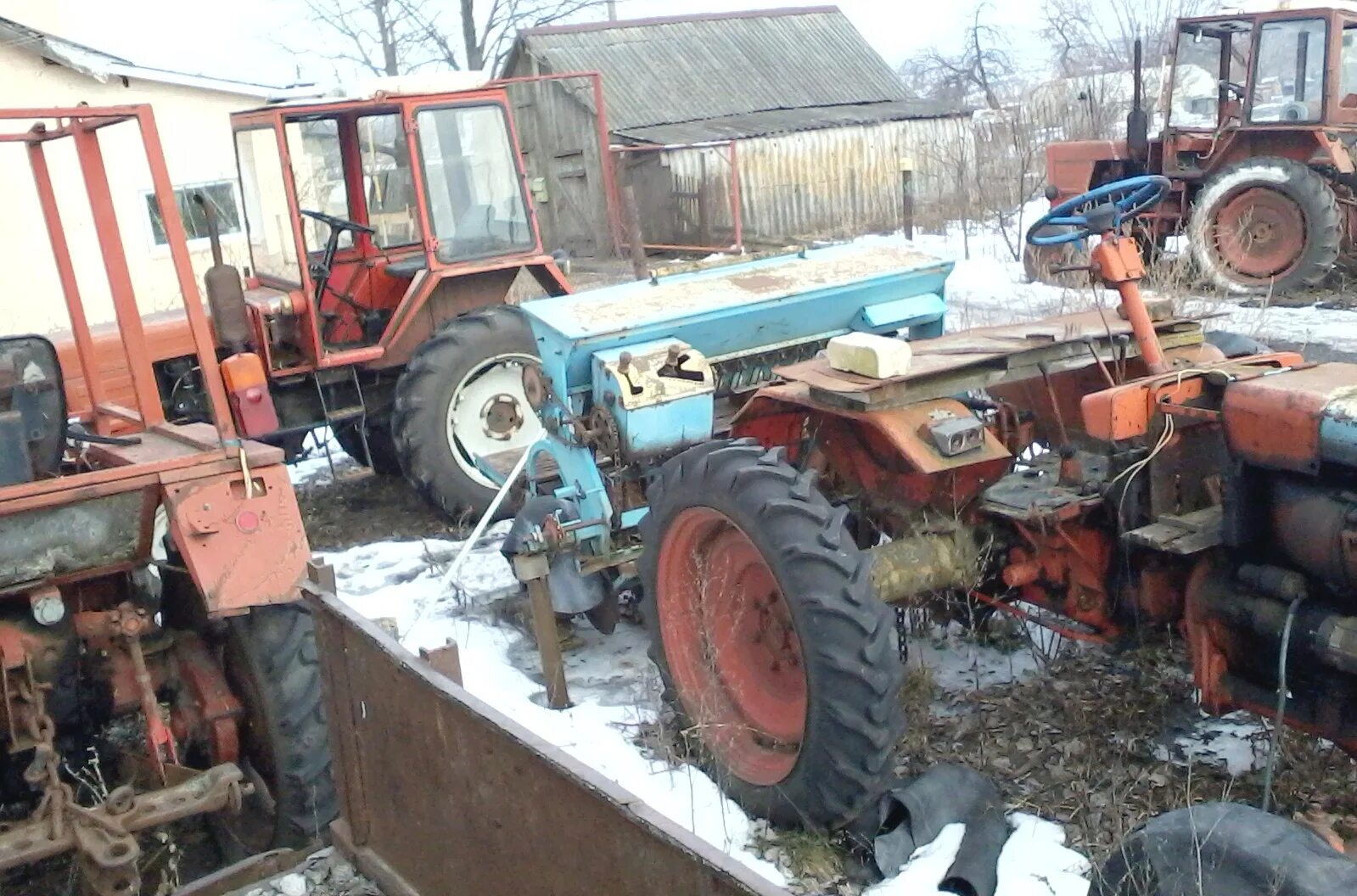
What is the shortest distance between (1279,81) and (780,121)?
9747 millimetres

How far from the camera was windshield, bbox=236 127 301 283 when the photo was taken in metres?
7.31

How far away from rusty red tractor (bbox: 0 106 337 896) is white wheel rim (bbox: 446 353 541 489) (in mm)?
2868

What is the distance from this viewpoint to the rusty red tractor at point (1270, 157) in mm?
10508

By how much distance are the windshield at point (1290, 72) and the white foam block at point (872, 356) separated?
826cm

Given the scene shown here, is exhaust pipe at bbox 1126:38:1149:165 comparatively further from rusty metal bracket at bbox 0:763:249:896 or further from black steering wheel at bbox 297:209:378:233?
rusty metal bracket at bbox 0:763:249:896

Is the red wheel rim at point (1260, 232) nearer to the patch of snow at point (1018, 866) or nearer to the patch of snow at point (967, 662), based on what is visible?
the patch of snow at point (967, 662)

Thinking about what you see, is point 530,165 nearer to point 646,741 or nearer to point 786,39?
point 786,39

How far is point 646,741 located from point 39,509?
1.97m

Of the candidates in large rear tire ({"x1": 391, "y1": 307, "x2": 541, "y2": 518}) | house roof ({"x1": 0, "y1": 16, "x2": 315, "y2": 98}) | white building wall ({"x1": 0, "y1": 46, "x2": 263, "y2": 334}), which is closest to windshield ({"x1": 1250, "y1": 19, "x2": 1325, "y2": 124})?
large rear tire ({"x1": 391, "y1": 307, "x2": 541, "y2": 518})

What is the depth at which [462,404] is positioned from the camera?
692cm

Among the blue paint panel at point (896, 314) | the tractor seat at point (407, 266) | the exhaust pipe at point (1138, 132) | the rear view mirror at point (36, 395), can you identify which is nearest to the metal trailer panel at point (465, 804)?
the rear view mirror at point (36, 395)

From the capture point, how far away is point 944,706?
439 centimetres

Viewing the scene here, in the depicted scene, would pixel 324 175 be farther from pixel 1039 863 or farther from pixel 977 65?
pixel 977 65

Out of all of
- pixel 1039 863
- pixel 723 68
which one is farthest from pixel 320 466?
pixel 723 68
